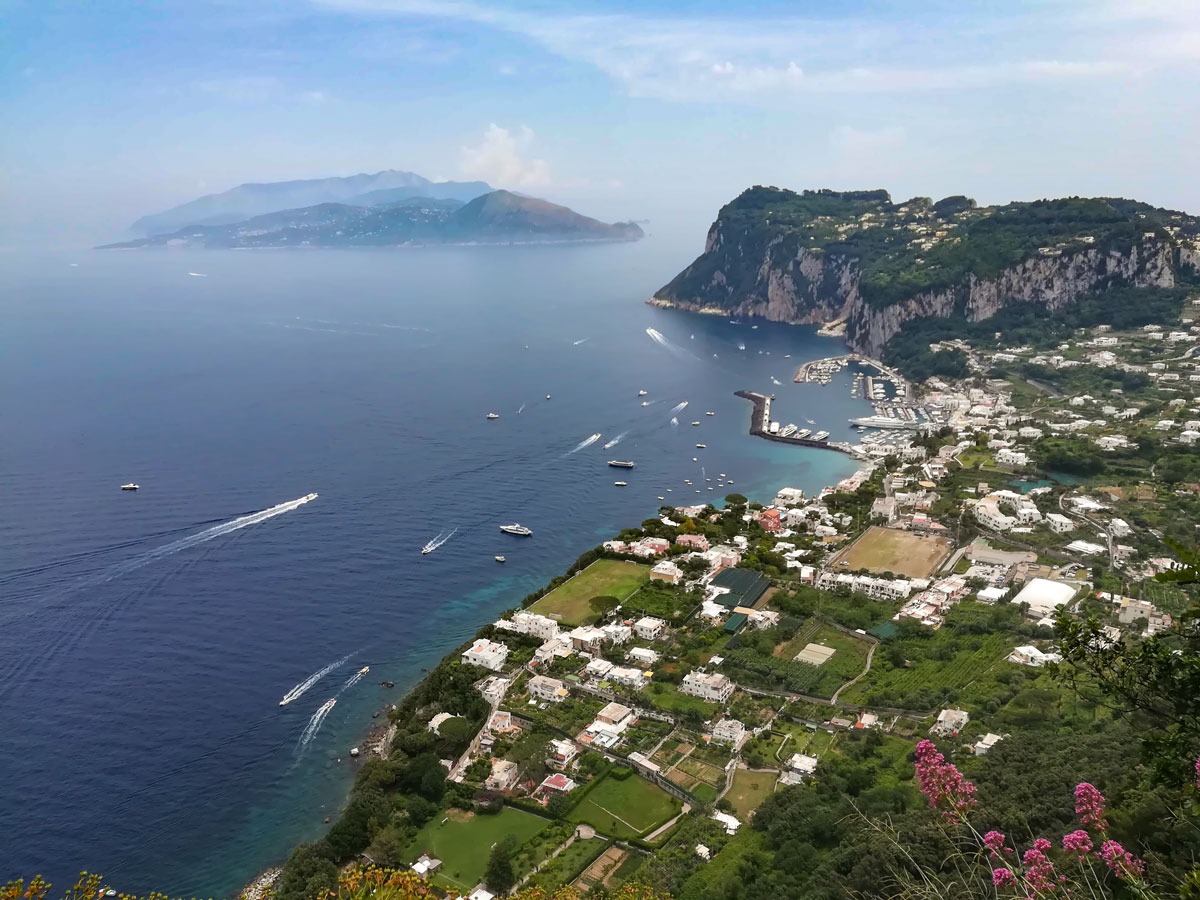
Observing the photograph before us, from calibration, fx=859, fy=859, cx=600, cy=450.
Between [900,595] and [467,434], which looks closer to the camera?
[900,595]

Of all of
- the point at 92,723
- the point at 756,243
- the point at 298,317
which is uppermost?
the point at 756,243

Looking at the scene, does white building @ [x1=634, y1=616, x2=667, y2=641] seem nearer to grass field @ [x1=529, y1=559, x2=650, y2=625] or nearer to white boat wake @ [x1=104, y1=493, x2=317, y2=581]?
grass field @ [x1=529, y1=559, x2=650, y2=625]

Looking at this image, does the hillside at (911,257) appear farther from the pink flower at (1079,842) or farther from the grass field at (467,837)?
the pink flower at (1079,842)

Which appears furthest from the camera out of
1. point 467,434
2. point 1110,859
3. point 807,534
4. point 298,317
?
point 298,317

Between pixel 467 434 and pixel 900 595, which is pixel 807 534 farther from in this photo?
pixel 467 434

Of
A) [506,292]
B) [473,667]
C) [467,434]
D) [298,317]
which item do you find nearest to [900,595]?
[473,667]

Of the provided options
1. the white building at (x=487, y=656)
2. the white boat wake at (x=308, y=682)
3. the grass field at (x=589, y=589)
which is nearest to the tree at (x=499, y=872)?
the white building at (x=487, y=656)
